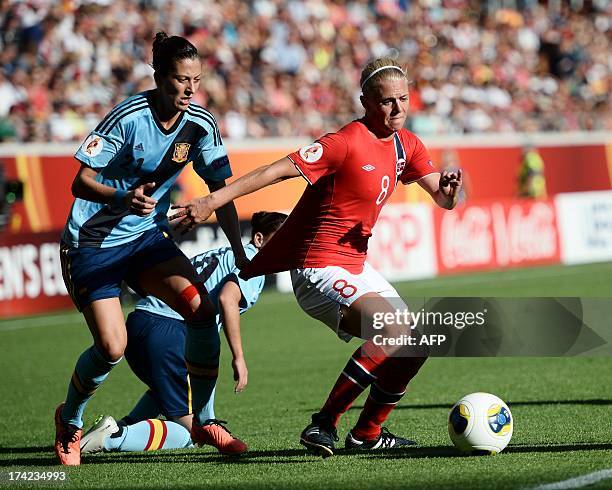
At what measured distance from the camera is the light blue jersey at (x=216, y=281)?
755cm

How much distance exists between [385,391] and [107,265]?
174cm

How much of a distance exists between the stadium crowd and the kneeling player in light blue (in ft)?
36.1

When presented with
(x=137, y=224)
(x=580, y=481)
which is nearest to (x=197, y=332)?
(x=137, y=224)

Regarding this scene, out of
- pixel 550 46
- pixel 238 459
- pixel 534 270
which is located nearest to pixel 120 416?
pixel 238 459

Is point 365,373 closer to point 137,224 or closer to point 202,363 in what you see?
point 202,363

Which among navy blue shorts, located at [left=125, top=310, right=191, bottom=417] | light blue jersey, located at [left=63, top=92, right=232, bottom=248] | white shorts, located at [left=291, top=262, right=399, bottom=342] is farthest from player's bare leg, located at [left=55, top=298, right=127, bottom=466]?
white shorts, located at [left=291, top=262, right=399, bottom=342]

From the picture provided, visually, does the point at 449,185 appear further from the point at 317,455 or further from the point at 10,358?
the point at 10,358

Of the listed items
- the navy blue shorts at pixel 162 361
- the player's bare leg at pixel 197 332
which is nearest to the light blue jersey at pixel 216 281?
the navy blue shorts at pixel 162 361

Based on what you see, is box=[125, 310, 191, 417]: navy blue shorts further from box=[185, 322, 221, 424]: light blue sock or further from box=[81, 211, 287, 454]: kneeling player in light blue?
box=[185, 322, 221, 424]: light blue sock

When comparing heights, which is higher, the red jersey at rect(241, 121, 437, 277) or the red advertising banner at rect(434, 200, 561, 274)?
the red jersey at rect(241, 121, 437, 277)

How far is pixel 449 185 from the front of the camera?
6609 millimetres

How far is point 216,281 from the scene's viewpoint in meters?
7.78

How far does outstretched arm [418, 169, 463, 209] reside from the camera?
259 inches

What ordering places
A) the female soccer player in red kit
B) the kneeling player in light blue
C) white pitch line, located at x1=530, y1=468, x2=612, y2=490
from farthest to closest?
the kneeling player in light blue, the female soccer player in red kit, white pitch line, located at x1=530, y1=468, x2=612, y2=490
